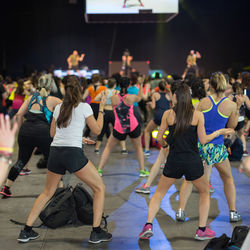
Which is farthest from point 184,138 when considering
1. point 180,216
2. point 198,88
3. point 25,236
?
point 198,88

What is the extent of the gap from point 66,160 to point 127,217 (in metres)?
1.35

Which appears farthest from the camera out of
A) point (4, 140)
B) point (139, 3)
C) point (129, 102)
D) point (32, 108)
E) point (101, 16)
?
point (101, 16)

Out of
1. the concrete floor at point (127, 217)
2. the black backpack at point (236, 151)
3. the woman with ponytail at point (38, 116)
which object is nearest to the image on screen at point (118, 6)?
the black backpack at point (236, 151)

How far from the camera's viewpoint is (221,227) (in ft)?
14.7

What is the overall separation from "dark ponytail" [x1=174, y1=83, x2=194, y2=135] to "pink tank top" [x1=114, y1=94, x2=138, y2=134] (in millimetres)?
2361

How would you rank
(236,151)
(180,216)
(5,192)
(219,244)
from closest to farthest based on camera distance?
1. (219,244)
2. (180,216)
3. (5,192)
4. (236,151)

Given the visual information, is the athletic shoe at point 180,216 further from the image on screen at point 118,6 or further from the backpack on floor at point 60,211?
the image on screen at point 118,6

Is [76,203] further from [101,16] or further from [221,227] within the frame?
[101,16]

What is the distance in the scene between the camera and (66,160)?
3.81m

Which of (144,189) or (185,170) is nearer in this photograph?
(185,170)

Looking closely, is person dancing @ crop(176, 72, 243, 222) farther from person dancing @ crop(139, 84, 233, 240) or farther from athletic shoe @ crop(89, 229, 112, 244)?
athletic shoe @ crop(89, 229, 112, 244)

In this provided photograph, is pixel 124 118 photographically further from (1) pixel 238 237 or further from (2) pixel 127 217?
(1) pixel 238 237

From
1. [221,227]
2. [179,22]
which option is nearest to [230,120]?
[221,227]

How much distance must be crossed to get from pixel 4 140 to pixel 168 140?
2.20 meters
